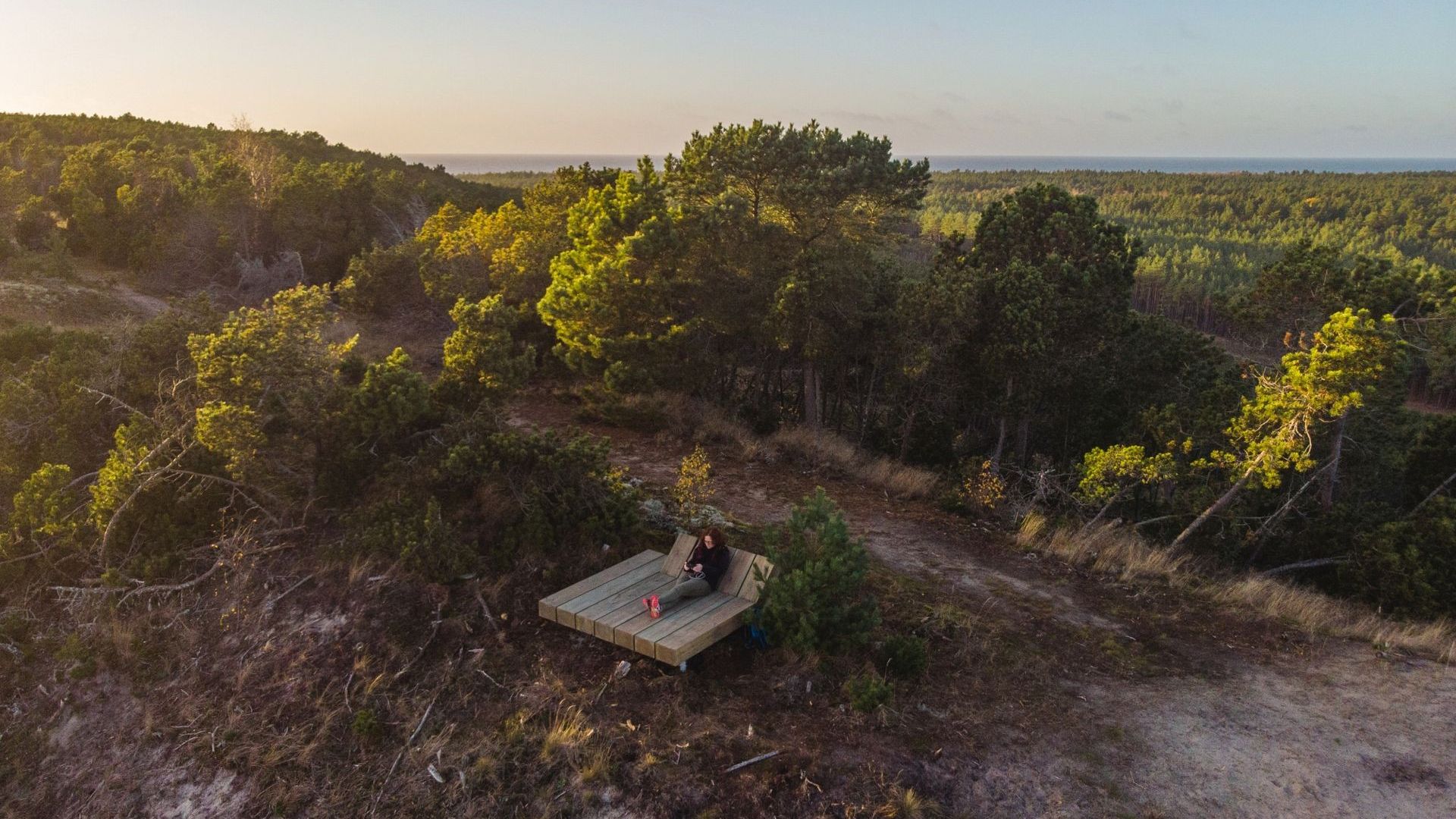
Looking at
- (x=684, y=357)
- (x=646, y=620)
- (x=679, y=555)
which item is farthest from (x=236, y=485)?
(x=684, y=357)

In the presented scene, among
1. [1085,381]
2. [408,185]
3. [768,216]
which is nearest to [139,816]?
[768,216]

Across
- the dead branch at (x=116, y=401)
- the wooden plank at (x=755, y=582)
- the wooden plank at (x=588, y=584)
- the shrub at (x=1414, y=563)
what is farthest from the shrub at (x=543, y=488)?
the shrub at (x=1414, y=563)

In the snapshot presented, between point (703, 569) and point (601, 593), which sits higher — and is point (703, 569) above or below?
above

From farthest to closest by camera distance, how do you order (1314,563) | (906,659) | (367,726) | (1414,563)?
(1314,563), (1414,563), (906,659), (367,726)

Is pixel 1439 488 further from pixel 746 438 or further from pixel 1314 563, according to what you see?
pixel 746 438

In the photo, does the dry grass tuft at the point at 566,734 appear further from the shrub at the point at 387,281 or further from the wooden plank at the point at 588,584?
the shrub at the point at 387,281

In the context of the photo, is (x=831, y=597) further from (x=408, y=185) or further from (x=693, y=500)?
(x=408, y=185)

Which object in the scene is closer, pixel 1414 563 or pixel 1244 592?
pixel 1244 592
